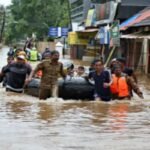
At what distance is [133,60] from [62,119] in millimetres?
21610

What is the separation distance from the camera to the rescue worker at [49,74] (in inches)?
507

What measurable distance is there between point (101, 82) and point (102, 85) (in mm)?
72

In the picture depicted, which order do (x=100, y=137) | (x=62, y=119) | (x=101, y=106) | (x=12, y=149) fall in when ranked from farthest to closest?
(x=101, y=106)
(x=62, y=119)
(x=100, y=137)
(x=12, y=149)

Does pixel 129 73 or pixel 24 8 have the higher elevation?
pixel 24 8

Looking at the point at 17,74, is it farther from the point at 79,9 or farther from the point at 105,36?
the point at 79,9

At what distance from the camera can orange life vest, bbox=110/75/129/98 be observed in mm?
12727

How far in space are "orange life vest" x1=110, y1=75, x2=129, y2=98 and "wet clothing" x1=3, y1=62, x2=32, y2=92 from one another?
2.32 meters

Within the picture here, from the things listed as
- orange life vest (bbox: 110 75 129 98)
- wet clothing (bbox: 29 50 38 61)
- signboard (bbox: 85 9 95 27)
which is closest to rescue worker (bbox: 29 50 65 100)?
orange life vest (bbox: 110 75 129 98)

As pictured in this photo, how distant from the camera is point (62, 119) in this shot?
10.4 m

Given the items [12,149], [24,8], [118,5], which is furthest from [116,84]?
[24,8]

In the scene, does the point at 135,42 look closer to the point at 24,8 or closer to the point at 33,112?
the point at 33,112

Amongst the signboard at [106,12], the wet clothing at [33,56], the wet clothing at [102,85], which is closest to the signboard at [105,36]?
the signboard at [106,12]

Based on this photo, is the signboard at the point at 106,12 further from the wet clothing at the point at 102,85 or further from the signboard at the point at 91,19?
the wet clothing at the point at 102,85

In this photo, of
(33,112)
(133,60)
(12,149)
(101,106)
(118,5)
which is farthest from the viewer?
(118,5)
